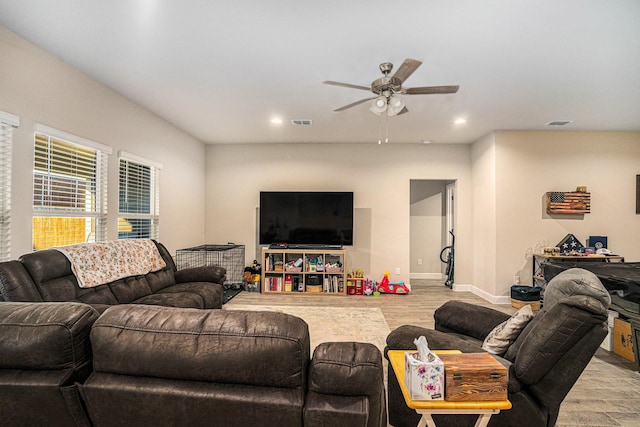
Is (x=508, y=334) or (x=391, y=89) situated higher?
(x=391, y=89)

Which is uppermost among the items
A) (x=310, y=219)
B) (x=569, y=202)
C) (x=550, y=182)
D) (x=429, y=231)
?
(x=550, y=182)

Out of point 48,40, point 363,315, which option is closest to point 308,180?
point 363,315

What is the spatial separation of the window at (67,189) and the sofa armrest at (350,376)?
3074mm

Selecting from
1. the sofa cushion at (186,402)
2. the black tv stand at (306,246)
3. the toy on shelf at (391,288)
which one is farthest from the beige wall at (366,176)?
the sofa cushion at (186,402)

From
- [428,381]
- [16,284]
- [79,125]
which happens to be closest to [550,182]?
[428,381]

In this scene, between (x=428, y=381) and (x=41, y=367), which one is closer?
(x=41, y=367)

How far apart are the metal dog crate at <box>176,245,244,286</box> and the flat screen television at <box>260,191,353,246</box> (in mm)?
622

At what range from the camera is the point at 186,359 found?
3.42ft

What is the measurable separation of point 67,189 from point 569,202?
21.8 feet

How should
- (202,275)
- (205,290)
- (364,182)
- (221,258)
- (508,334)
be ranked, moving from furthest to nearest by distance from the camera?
Result: (364,182), (221,258), (202,275), (205,290), (508,334)

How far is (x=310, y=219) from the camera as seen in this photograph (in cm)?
584

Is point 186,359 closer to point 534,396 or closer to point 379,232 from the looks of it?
point 534,396

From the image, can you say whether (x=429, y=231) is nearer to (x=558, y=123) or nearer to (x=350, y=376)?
(x=558, y=123)

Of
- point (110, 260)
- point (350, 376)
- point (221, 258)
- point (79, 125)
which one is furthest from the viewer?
point (221, 258)
